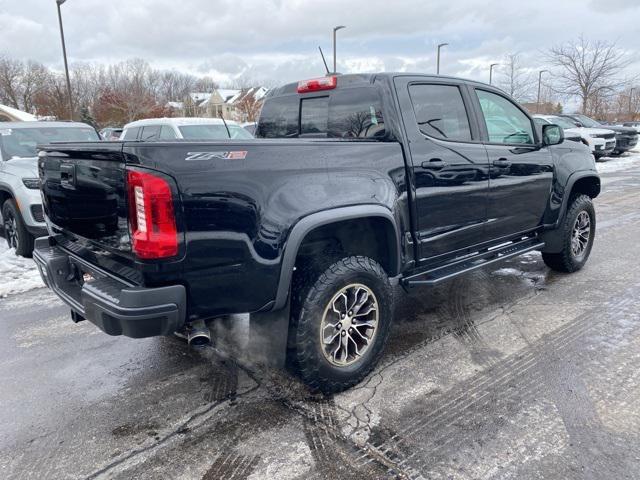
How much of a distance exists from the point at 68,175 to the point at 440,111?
2.59 m

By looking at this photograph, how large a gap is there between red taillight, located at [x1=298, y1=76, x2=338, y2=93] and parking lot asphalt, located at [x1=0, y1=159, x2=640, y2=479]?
6.57 ft

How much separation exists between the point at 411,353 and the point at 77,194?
8.08 feet

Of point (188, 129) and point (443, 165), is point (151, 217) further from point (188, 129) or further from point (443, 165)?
point (188, 129)

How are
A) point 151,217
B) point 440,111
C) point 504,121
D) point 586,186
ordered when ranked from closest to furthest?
1. point 151,217
2. point 440,111
3. point 504,121
4. point 586,186

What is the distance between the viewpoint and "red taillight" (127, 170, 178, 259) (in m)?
2.31

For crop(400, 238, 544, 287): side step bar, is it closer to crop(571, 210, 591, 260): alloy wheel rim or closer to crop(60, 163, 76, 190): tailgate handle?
crop(571, 210, 591, 260): alloy wheel rim

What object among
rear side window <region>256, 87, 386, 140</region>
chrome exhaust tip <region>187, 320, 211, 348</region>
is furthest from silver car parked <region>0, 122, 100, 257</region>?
chrome exhaust tip <region>187, 320, 211, 348</region>

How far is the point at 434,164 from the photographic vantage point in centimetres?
352

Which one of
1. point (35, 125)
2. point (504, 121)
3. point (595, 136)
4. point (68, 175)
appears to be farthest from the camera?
point (595, 136)

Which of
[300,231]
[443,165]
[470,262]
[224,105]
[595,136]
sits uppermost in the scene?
[224,105]

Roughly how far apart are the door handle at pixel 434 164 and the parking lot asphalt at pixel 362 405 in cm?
134

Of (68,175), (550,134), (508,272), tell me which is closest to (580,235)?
(508,272)

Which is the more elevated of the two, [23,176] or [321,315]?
[23,176]

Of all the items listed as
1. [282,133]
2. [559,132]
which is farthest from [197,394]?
[559,132]
